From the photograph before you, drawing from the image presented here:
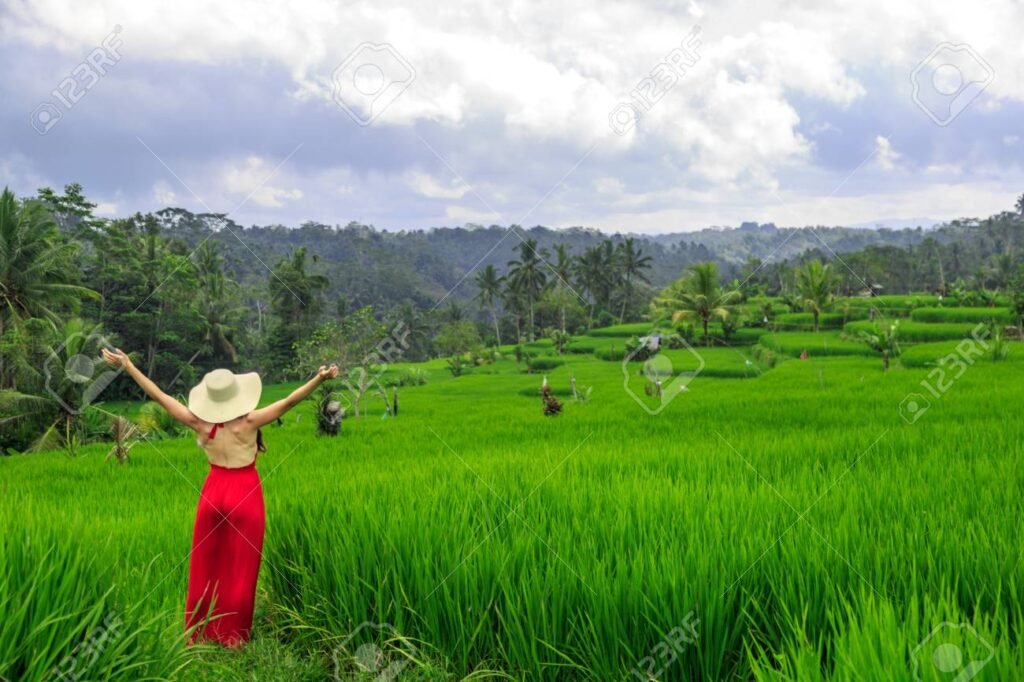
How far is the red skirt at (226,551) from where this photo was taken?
107 inches

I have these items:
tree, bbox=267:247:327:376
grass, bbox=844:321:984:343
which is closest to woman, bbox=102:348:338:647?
tree, bbox=267:247:327:376

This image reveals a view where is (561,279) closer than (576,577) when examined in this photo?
No

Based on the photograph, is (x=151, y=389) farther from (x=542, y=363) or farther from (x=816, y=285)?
(x=816, y=285)

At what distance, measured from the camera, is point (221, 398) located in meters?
2.68

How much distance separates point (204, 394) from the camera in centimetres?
272

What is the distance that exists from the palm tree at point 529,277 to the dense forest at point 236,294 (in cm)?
14

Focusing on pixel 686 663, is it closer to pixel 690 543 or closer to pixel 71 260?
pixel 690 543

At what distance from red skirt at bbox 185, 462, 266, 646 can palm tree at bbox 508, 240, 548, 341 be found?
48.0m

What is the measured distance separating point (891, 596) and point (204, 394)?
9.66 feet

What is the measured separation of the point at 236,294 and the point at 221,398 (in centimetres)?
3077

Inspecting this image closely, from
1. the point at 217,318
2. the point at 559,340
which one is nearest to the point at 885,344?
the point at 559,340

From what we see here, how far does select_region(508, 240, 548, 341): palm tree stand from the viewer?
52.0 metres

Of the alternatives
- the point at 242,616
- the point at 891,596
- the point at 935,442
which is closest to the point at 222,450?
the point at 242,616

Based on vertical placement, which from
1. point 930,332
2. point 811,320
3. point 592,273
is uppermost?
point 592,273
